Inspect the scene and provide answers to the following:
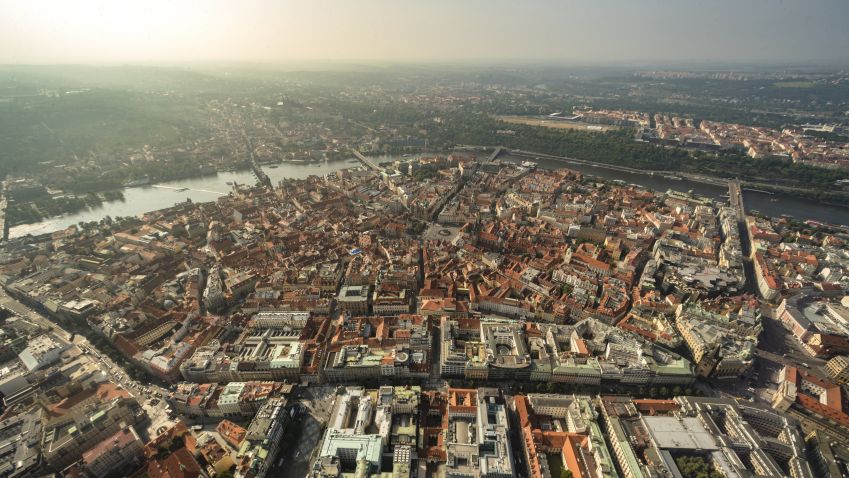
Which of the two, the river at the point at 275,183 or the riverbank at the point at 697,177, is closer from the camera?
the river at the point at 275,183

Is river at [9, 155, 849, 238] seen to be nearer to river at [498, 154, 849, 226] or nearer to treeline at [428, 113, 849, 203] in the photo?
river at [498, 154, 849, 226]

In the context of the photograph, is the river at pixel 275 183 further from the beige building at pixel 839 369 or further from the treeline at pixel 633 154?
the beige building at pixel 839 369

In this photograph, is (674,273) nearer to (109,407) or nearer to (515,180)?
(515,180)

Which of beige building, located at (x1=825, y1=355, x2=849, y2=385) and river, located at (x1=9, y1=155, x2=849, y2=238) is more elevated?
river, located at (x1=9, y1=155, x2=849, y2=238)


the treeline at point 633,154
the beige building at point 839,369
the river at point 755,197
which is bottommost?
the beige building at point 839,369

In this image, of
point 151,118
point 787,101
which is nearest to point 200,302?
point 151,118

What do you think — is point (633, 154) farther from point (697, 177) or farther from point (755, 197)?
point (755, 197)

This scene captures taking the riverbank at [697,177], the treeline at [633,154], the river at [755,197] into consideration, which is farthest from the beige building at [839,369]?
the treeline at [633,154]

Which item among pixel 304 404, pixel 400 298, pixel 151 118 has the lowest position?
pixel 304 404

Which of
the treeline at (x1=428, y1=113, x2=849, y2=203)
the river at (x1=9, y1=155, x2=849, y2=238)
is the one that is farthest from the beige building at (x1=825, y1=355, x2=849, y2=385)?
the treeline at (x1=428, y1=113, x2=849, y2=203)
